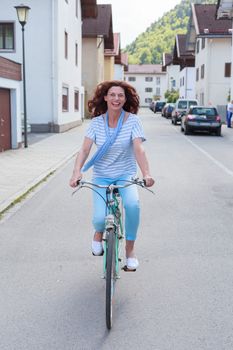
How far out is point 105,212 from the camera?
4.34 meters

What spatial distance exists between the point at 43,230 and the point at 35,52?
2080cm

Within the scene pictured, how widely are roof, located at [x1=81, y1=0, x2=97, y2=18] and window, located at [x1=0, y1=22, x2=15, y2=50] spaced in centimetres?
1041

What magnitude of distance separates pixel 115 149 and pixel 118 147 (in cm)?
3

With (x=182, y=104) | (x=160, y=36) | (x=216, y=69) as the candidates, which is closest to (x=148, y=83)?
(x=160, y=36)

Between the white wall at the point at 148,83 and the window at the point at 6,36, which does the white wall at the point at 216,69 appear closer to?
the window at the point at 6,36

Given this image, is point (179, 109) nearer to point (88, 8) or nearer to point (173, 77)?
point (88, 8)

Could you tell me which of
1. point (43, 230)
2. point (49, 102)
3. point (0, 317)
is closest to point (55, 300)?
point (0, 317)

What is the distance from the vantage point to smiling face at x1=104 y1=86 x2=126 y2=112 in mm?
4387

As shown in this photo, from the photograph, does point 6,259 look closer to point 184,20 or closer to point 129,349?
point 129,349

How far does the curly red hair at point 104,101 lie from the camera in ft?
14.7

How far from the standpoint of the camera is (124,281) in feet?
16.1

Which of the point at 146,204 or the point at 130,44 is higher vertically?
the point at 130,44

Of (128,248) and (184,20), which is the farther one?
(184,20)

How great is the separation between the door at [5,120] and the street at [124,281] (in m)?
7.79
